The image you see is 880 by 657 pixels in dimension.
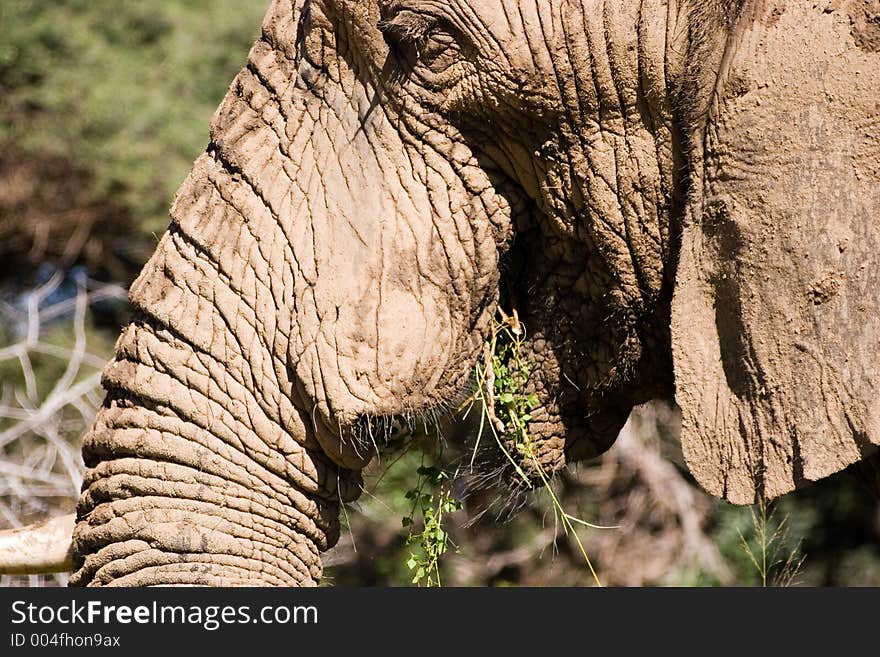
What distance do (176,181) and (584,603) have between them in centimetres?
567

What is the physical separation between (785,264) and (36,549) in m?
1.71

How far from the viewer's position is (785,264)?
2367 mm

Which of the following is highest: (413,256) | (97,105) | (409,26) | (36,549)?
(97,105)

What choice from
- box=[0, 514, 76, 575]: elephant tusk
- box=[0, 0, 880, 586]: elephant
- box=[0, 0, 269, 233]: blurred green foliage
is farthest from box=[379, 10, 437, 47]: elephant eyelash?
box=[0, 0, 269, 233]: blurred green foliage

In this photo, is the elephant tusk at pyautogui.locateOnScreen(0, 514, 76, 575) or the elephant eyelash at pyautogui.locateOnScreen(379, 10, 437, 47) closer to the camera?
the elephant eyelash at pyautogui.locateOnScreen(379, 10, 437, 47)

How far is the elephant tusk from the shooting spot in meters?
2.94

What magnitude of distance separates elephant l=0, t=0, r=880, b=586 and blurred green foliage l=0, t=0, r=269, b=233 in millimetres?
5288

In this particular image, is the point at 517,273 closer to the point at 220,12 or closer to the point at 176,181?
the point at 176,181

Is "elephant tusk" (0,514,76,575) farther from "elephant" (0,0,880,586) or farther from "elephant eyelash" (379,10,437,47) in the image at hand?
"elephant eyelash" (379,10,437,47)

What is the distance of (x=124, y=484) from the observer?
105 inches

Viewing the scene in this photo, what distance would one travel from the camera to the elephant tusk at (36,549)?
2939 millimetres

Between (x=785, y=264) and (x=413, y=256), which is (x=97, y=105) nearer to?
(x=413, y=256)

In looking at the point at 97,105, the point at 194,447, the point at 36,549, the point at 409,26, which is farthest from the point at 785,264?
the point at 97,105

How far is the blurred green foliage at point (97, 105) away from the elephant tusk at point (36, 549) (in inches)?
200
